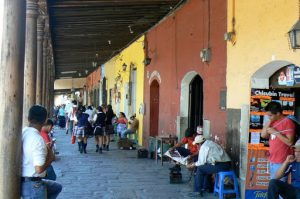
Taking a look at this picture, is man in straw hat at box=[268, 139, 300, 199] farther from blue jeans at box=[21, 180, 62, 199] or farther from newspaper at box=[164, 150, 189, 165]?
newspaper at box=[164, 150, 189, 165]

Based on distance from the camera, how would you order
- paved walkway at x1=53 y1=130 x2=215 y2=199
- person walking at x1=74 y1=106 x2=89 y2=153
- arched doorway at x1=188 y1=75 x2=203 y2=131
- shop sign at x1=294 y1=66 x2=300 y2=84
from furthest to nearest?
1. person walking at x1=74 y1=106 x2=89 y2=153
2. arched doorway at x1=188 y1=75 x2=203 y2=131
3. paved walkway at x1=53 y1=130 x2=215 y2=199
4. shop sign at x1=294 y1=66 x2=300 y2=84

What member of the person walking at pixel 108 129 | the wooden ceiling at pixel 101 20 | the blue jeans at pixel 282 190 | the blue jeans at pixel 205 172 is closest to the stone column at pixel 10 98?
the blue jeans at pixel 282 190

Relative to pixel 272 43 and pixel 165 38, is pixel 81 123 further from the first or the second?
pixel 272 43

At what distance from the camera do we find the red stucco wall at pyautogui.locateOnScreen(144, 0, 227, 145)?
804 cm

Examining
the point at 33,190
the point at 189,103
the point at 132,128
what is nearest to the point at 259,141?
the point at 33,190

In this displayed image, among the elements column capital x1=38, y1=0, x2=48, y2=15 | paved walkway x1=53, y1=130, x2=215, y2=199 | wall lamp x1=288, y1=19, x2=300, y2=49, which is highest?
column capital x1=38, y1=0, x2=48, y2=15

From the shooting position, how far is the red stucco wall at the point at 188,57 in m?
8.04

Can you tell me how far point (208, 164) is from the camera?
7.09m

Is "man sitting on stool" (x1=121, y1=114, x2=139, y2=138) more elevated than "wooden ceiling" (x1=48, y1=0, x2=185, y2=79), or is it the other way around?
"wooden ceiling" (x1=48, y1=0, x2=185, y2=79)

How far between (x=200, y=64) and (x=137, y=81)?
6.33m

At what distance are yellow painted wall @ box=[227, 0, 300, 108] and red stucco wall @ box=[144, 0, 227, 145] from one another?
44cm

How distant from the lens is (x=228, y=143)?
7.59 m

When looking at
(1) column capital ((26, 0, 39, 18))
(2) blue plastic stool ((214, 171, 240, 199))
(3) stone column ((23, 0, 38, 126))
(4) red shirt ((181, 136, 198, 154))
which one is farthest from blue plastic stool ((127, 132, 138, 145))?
(1) column capital ((26, 0, 39, 18))

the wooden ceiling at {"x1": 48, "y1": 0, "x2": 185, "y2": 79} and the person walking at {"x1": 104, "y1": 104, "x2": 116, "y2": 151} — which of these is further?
the person walking at {"x1": 104, "y1": 104, "x2": 116, "y2": 151}
